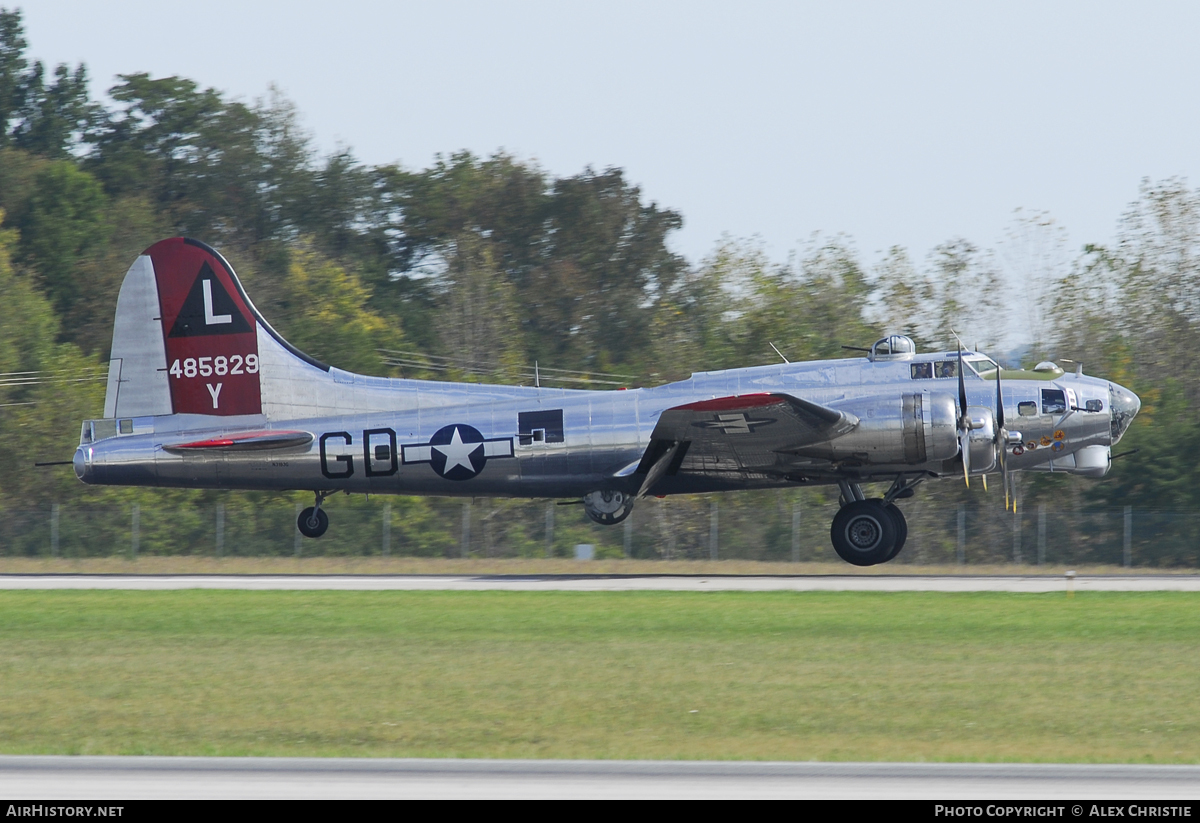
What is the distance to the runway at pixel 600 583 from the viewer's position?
2561 cm

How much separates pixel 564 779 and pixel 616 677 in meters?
5.65

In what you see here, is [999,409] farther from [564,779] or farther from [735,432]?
[564,779]

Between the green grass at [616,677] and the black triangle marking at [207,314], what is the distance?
5.98m

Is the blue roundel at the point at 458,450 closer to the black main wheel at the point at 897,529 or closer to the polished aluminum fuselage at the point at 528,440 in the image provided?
the polished aluminum fuselage at the point at 528,440

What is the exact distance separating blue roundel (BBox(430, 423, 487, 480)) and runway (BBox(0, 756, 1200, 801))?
626 inches

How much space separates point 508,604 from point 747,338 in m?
22.3

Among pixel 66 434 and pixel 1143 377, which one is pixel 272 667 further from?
pixel 1143 377

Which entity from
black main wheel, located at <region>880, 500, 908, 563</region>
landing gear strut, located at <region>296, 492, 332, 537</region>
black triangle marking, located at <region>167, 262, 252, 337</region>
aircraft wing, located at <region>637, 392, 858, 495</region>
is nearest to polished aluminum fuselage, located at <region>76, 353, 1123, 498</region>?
aircraft wing, located at <region>637, 392, 858, 495</region>

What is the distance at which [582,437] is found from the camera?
2572 cm

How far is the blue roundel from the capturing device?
85.1ft

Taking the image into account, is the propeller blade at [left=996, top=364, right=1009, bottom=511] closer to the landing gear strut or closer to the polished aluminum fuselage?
the polished aluminum fuselage

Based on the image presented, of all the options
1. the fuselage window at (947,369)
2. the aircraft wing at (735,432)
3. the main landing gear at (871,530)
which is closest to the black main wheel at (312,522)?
the aircraft wing at (735,432)

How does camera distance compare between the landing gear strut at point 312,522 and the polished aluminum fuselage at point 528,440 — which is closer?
the polished aluminum fuselage at point 528,440

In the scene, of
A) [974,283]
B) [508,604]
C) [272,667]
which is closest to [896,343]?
[508,604]
